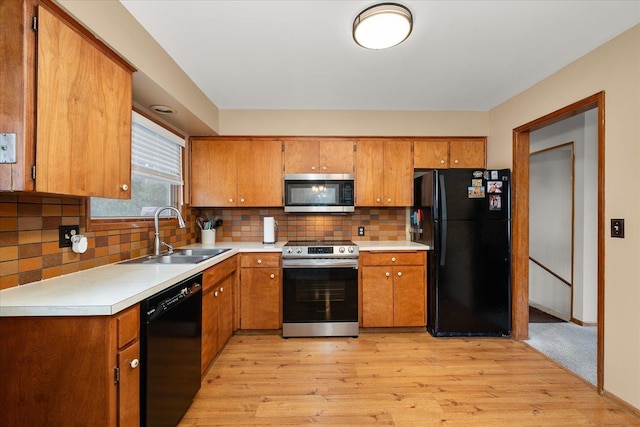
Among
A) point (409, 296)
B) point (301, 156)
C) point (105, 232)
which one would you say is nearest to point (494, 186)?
point (409, 296)

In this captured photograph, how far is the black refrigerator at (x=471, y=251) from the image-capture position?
9.12ft

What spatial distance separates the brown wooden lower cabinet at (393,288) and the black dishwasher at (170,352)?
1640mm

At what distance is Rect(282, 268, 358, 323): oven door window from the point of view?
2.82 m

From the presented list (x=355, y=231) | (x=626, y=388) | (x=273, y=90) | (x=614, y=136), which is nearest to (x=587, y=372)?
(x=626, y=388)

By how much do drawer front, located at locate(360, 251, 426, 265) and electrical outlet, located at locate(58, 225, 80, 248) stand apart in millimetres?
2290

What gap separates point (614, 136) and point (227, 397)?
3.12 m

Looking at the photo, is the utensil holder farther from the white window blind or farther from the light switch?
the light switch

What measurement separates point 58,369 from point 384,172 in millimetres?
2970

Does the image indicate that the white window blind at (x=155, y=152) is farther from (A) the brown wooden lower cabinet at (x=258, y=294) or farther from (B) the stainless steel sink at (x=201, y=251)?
(A) the brown wooden lower cabinet at (x=258, y=294)

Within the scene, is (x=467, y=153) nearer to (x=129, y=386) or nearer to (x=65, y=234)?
(x=129, y=386)

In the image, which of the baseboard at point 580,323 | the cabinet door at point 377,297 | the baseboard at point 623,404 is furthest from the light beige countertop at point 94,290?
the baseboard at point 580,323

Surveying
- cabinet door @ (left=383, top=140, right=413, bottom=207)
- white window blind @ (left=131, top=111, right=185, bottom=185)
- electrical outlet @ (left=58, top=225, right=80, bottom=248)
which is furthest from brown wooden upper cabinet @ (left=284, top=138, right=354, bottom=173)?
electrical outlet @ (left=58, top=225, right=80, bottom=248)

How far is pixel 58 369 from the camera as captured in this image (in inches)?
44.3

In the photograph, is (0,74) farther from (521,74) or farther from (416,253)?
(521,74)
